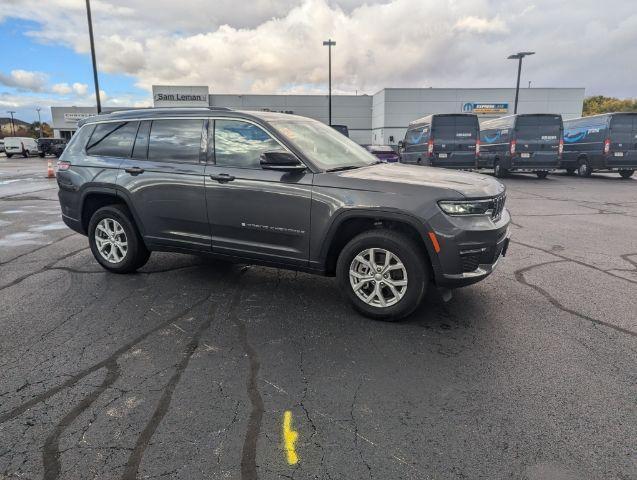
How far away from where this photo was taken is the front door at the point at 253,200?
404 cm

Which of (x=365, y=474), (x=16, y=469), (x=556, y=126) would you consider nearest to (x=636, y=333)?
(x=365, y=474)

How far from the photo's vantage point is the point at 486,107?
43.6m

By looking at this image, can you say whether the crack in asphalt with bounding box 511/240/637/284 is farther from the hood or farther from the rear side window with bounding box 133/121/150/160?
the rear side window with bounding box 133/121/150/160

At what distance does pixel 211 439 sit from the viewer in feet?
7.86

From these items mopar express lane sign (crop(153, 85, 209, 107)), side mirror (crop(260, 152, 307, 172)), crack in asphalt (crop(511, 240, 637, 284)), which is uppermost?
mopar express lane sign (crop(153, 85, 209, 107))

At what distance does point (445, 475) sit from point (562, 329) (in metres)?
2.16

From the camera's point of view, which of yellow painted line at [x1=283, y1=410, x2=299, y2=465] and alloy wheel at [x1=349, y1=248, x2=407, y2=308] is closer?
yellow painted line at [x1=283, y1=410, x2=299, y2=465]

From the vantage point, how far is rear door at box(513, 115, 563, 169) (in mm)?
16891

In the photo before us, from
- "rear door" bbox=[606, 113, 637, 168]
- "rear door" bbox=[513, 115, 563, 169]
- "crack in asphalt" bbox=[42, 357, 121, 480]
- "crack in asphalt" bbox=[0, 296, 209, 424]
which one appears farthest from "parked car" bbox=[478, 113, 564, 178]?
"crack in asphalt" bbox=[42, 357, 121, 480]

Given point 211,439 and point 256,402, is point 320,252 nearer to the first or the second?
point 256,402

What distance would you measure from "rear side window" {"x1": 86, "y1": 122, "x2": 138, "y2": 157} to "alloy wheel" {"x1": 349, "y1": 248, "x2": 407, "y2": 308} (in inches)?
117

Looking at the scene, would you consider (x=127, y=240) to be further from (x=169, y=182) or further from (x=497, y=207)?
(x=497, y=207)

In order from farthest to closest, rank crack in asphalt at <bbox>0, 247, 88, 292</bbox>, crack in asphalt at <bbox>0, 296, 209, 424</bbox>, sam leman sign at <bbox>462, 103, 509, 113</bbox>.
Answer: sam leman sign at <bbox>462, 103, 509, 113</bbox>
crack in asphalt at <bbox>0, 247, 88, 292</bbox>
crack in asphalt at <bbox>0, 296, 209, 424</bbox>

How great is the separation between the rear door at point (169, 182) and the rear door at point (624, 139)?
1784cm
